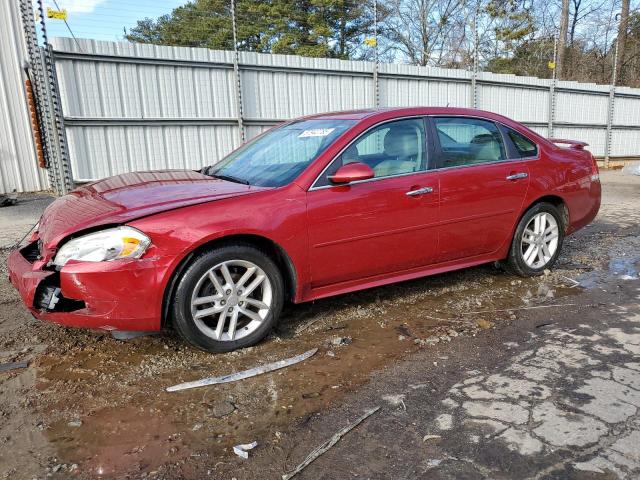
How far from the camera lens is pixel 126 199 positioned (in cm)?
320

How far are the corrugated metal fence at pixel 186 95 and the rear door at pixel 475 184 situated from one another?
21.8 feet

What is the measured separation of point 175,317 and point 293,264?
826 mm

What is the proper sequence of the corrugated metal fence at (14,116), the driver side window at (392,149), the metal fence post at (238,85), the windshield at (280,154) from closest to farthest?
the windshield at (280,154), the driver side window at (392,149), the corrugated metal fence at (14,116), the metal fence post at (238,85)

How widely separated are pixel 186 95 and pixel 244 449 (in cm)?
846

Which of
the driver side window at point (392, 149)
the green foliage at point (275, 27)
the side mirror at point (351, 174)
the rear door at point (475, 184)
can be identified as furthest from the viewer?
the green foliage at point (275, 27)

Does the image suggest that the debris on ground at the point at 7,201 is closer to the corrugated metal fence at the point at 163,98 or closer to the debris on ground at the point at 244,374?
the corrugated metal fence at the point at 163,98

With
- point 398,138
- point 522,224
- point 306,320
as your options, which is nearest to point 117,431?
point 306,320

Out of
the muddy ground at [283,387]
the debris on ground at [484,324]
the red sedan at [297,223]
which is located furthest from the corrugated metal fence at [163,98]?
the debris on ground at [484,324]

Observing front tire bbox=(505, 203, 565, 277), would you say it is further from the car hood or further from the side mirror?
the car hood

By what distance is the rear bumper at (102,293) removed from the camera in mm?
2818

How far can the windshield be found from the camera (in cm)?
357

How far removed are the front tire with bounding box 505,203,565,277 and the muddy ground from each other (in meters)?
0.26

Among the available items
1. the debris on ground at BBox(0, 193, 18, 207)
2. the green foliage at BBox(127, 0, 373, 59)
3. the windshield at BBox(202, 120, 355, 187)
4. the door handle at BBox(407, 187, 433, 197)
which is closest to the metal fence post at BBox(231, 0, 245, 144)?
the green foliage at BBox(127, 0, 373, 59)

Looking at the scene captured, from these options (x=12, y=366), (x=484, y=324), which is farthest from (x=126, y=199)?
(x=484, y=324)
